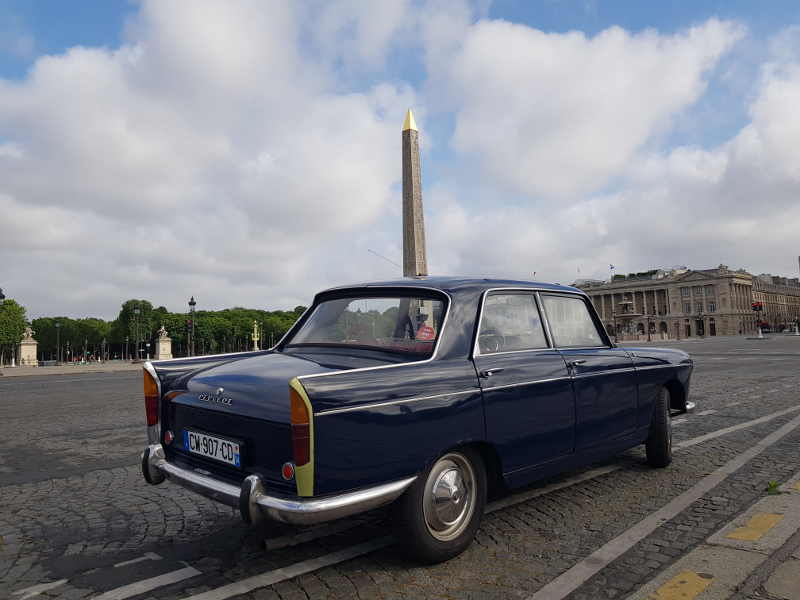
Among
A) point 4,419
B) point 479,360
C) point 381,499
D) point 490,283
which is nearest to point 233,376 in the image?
point 381,499

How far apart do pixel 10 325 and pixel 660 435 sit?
9854cm

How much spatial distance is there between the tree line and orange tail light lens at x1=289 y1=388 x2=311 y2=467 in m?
99.3

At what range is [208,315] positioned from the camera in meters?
121

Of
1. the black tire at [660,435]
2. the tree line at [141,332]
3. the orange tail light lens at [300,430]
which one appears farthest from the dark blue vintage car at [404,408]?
the tree line at [141,332]

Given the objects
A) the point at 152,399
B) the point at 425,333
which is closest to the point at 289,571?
the point at 152,399

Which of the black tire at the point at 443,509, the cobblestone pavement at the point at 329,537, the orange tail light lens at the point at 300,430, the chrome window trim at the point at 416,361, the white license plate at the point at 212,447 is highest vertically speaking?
the chrome window trim at the point at 416,361

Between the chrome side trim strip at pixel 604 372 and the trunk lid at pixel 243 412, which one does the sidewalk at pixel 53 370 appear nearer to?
the trunk lid at pixel 243 412

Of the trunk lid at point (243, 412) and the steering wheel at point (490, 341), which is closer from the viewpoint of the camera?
the trunk lid at point (243, 412)

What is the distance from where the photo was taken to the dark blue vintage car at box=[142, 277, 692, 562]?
2.87m

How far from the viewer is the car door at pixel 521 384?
3.55m

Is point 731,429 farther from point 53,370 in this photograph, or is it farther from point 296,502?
point 53,370

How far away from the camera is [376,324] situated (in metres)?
3.97

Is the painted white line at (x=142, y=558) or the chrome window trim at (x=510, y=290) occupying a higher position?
the chrome window trim at (x=510, y=290)

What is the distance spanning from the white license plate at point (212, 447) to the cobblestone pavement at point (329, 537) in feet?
2.00
